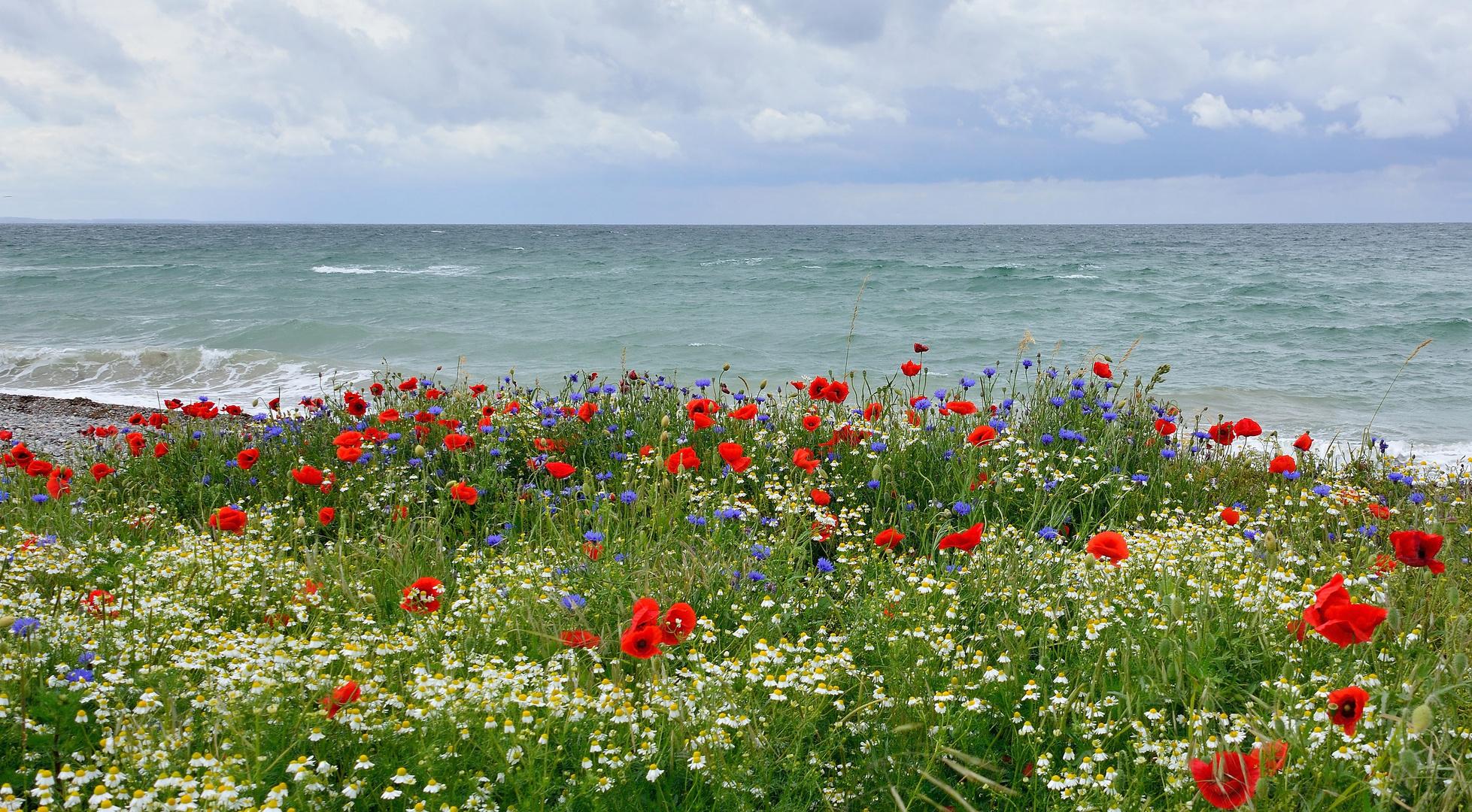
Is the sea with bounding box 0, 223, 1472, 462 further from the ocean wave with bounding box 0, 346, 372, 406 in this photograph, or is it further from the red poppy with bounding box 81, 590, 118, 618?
the red poppy with bounding box 81, 590, 118, 618

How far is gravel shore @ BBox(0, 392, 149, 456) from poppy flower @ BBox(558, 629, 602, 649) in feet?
23.7

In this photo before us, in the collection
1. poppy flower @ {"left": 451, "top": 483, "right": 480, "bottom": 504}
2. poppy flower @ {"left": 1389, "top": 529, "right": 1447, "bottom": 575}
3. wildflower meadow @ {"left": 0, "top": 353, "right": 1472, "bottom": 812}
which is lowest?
wildflower meadow @ {"left": 0, "top": 353, "right": 1472, "bottom": 812}

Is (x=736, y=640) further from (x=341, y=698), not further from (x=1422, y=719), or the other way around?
(x=1422, y=719)

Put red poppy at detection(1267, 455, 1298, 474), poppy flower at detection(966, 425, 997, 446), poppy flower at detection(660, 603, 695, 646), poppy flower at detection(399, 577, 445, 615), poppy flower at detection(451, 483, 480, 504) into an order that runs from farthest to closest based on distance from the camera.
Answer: poppy flower at detection(966, 425, 997, 446)
red poppy at detection(1267, 455, 1298, 474)
poppy flower at detection(451, 483, 480, 504)
poppy flower at detection(399, 577, 445, 615)
poppy flower at detection(660, 603, 695, 646)

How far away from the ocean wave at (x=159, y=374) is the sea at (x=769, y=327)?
0.22ft

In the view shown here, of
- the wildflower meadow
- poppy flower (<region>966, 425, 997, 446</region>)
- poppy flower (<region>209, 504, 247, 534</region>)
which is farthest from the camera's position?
poppy flower (<region>966, 425, 997, 446</region>)

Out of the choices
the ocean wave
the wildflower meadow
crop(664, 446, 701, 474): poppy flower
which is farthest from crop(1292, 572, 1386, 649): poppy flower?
the ocean wave

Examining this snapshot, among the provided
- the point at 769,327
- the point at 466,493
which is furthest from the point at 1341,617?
the point at 769,327

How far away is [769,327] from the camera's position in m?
19.3

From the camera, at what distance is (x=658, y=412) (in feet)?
18.6

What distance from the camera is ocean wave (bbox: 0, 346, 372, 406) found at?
38.4 feet

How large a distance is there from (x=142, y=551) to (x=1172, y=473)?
5327mm

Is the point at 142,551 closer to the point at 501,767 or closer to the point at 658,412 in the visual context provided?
the point at 501,767

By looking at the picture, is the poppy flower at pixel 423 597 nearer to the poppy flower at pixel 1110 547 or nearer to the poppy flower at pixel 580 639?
the poppy flower at pixel 580 639
